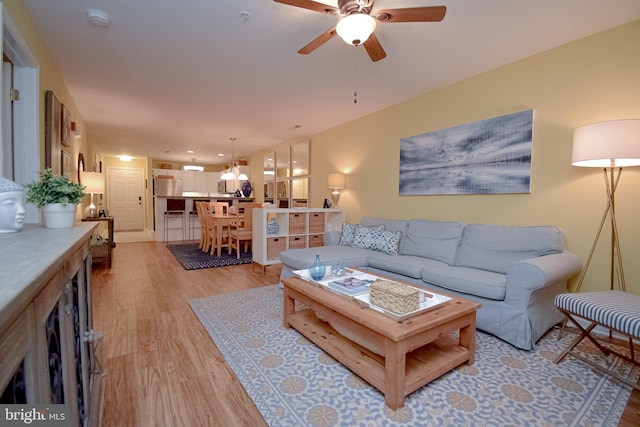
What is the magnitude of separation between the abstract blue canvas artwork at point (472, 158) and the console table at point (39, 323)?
3.34 metres

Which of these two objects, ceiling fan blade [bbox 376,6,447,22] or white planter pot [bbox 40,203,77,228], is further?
ceiling fan blade [bbox 376,6,447,22]

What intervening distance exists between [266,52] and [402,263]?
2.38 metres

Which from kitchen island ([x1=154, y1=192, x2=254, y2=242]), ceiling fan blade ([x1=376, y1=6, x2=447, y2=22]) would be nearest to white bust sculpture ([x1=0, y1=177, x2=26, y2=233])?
ceiling fan blade ([x1=376, y1=6, x2=447, y2=22])

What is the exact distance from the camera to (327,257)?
3.13 metres

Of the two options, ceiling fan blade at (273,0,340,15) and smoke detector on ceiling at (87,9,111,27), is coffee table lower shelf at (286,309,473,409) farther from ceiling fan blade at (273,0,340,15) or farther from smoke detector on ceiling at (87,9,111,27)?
smoke detector on ceiling at (87,9,111,27)

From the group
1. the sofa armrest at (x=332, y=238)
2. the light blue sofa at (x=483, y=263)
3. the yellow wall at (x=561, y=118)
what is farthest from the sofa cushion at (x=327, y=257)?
the yellow wall at (x=561, y=118)

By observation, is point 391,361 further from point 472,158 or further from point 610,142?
point 472,158

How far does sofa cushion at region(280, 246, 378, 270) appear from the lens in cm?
307

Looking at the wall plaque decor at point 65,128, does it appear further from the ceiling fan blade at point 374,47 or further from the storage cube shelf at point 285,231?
the ceiling fan blade at point 374,47

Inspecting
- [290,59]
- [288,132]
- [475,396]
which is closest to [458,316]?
[475,396]

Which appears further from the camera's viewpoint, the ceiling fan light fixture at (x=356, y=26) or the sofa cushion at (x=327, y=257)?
the sofa cushion at (x=327, y=257)

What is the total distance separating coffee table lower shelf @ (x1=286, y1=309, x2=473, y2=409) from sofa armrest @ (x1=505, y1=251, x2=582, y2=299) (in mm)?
618

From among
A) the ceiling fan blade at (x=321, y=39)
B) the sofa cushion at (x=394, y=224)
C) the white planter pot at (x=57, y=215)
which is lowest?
the sofa cushion at (x=394, y=224)

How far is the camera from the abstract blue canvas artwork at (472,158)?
2.80 m
